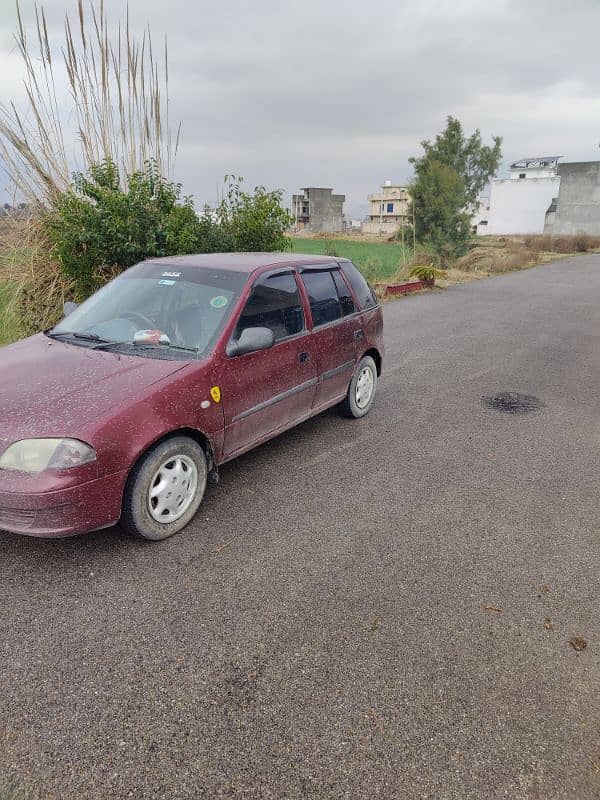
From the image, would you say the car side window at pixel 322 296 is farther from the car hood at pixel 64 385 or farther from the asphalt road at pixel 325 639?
the car hood at pixel 64 385

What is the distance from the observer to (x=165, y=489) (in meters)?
3.32

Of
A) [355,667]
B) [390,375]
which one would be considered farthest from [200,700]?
[390,375]

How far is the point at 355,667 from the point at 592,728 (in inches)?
38.3

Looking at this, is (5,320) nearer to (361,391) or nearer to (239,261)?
(239,261)

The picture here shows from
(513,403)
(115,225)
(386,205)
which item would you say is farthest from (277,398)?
(386,205)

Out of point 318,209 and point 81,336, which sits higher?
point 318,209

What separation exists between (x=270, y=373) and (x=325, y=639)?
6.45ft

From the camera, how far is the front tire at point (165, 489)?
3.17 metres

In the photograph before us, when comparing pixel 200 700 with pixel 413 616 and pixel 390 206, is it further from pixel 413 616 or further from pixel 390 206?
pixel 390 206

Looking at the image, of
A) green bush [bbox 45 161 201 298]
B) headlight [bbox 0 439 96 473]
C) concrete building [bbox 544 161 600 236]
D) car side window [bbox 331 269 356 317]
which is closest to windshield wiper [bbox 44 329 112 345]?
headlight [bbox 0 439 96 473]

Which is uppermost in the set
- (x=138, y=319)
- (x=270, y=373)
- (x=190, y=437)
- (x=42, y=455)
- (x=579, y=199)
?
(x=579, y=199)

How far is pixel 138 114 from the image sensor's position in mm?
8023

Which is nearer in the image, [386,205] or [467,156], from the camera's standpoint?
[467,156]


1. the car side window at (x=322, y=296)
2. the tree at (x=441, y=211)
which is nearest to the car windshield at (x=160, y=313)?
the car side window at (x=322, y=296)
